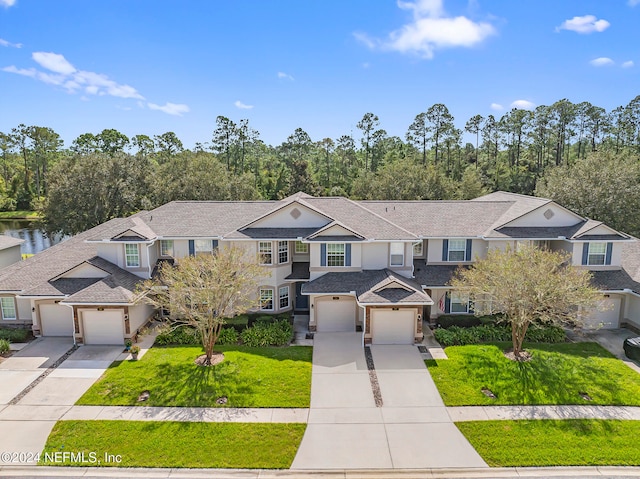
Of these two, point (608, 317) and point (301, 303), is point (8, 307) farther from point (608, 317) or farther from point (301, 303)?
point (608, 317)

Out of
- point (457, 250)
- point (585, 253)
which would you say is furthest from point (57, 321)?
point (585, 253)

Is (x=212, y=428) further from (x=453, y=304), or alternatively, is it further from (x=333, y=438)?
(x=453, y=304)

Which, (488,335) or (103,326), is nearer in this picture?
(103,326)

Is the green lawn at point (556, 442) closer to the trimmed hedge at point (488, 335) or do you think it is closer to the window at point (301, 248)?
the trimmed hedge at point (488, 335)

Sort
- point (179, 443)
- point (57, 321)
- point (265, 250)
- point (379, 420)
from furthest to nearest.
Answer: point (265, 250) < point (57, 321) < point (379, 420) < point (179, 443)

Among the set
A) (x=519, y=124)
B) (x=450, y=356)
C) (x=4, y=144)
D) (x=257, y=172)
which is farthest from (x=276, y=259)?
(x=4, y=144)

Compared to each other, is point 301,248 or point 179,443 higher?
point 301,248

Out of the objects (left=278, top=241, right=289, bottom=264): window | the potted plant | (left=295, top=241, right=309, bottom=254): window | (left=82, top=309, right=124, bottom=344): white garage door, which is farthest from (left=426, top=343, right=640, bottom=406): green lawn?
(left=82, top=309, right=124, bottom=344): white garage door

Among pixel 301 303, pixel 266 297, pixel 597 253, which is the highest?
pixel 597 253
